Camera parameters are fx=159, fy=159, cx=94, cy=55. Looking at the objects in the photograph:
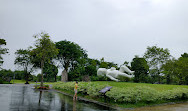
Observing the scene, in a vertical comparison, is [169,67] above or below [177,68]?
above

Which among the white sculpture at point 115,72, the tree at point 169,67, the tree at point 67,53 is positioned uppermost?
the tree at point 67,53

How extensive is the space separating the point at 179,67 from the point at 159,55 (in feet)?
16.6

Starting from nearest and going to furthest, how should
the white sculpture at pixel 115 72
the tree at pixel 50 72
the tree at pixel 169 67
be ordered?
the white sculpture at pixel 115 72 < the tree at pixel 169 67 < the tree at pixel 50 72

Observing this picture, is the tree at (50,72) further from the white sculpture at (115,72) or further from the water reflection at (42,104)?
the water reflection at (42,104)

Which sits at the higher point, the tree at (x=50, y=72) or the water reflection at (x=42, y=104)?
the tree at (x=50, y=72)

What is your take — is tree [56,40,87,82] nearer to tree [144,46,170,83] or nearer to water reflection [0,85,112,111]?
tree [144,46,170,83]

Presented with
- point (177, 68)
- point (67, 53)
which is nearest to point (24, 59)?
point (67, 53)

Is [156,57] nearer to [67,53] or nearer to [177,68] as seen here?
[177,68]

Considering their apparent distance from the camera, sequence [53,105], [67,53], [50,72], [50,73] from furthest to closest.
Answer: [50,73] → [50,72] → [67,53] → [53,105]

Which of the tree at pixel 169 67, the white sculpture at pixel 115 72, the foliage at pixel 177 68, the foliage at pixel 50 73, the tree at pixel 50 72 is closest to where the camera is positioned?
the white sculpture at pixel 115 72

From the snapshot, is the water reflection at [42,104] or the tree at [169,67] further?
the tree at [169,67]

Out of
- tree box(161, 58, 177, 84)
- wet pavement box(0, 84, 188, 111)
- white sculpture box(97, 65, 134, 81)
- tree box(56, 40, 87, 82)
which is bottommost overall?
wet pavement box(0, 84, 188, 111)

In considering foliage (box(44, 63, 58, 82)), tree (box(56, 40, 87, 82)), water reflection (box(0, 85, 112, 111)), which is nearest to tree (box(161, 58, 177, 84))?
tree (box(56, 40, 87, 82))

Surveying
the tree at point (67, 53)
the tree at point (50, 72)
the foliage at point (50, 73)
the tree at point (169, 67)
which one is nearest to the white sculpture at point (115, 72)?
the tree at point (169, 67)
